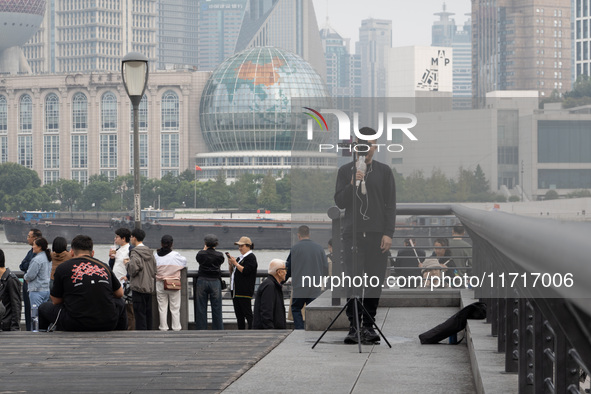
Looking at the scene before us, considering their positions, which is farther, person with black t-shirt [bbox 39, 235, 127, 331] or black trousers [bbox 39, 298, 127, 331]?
black trousers [bbox 39, 298, 127, 331]

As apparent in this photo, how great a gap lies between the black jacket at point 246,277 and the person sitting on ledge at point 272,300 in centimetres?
101

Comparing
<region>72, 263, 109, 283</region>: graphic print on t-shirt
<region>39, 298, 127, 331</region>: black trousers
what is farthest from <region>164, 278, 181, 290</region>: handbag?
<region>72, 263, 109, 283</region>: graphic print on t-shirt

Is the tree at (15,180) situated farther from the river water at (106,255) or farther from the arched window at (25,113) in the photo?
the river water at (106,255)

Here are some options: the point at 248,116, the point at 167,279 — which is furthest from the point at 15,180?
the point at 167,279

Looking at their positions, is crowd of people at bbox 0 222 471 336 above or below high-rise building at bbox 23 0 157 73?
below

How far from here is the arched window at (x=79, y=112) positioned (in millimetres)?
146375

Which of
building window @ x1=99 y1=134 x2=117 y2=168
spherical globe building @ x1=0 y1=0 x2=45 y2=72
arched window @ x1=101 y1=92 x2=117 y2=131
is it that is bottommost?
building window @ x1=99 y1=134 x2=117 y2=168

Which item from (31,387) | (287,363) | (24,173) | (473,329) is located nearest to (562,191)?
(473,329)

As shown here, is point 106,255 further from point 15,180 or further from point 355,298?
point 355,298

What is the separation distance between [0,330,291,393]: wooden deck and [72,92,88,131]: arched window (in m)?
141

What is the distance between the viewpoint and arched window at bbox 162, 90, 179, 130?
146 metres

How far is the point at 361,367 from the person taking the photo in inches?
258

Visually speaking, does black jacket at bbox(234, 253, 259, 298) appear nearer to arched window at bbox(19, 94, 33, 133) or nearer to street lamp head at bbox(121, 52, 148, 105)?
street lamp head at bbox(121, 52, 148, 105)

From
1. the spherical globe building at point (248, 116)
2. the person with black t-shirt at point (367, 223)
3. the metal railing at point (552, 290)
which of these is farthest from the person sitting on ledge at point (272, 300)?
the spherical globe building at point (248, 116)
